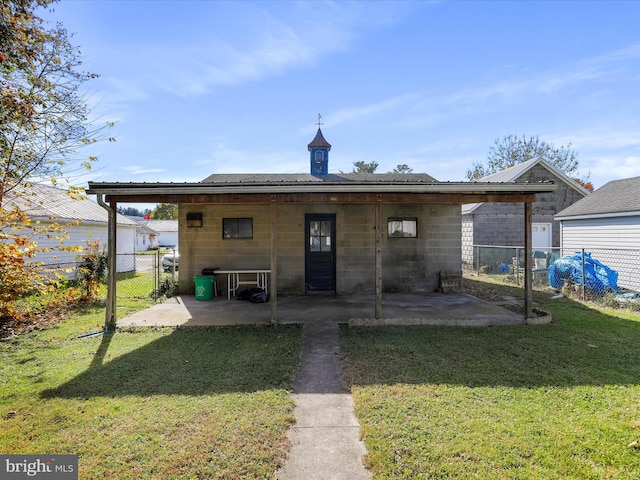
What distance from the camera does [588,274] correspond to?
8.61 meters

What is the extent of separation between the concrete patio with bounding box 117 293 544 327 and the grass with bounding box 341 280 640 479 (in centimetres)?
47

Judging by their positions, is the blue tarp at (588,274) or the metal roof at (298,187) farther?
the blue tarp at (588,274)

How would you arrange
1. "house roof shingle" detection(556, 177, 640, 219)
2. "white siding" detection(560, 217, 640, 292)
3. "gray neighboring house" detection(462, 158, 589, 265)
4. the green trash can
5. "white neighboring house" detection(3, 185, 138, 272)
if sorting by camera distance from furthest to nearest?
"gray neighboring house" detection(462, 158, 589, 265), "white neighboring house" detection(3, 185, 138, 272), "house roof shingle" detection(556, 177, 640, 219), "white siding" detection(560, 217, 640, 292), the green trash can

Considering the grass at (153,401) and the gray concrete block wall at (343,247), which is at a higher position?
the gray concrete block wall at (343,247)

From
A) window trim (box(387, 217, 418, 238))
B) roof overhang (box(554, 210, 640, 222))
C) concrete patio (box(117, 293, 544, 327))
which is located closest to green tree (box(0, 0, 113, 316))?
concrete patio (box(117, 293, 544, 327))

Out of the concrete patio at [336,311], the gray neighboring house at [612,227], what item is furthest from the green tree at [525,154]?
the concrete patio at [336,311]

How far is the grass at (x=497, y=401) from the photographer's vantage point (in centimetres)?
240

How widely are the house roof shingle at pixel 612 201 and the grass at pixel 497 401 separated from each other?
6.45m

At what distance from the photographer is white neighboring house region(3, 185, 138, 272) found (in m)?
10.9

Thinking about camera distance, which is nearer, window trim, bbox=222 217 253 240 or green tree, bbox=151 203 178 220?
window trim, bbox=222 217 253 240

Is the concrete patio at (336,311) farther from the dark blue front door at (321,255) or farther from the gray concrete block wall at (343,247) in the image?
the gray concrete block wall at (343,247)

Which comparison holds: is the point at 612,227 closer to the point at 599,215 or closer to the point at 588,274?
the point at 599,215

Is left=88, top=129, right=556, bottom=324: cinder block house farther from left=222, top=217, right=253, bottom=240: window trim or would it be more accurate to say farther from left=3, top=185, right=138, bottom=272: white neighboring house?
left=3, top=185, right=138, bottom=272: white neighboring house

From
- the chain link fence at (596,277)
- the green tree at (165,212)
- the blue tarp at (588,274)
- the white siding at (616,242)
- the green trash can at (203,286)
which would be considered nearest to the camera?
the chain link fence at (596,277)
